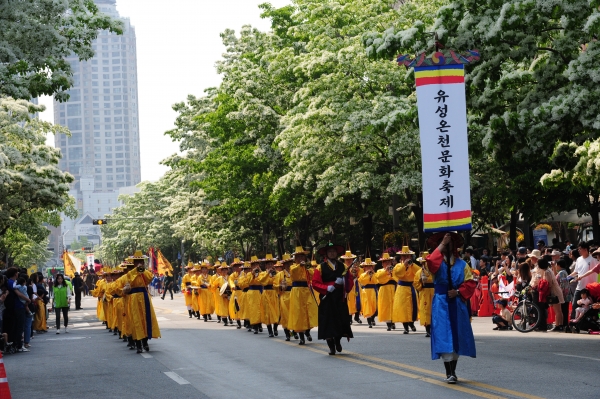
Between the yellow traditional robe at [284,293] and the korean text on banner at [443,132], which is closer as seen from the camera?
the korean text on banner at [443,132]

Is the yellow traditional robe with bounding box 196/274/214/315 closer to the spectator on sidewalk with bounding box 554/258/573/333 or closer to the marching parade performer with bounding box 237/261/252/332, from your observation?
the marching parade performer with bounding box 237/261/252/332

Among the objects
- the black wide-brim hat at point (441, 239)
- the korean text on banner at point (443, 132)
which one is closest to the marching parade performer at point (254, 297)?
the korean text on banner at point (443, 132)

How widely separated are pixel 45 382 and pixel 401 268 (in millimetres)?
9589

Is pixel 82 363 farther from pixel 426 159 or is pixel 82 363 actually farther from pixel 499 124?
pixel 499 124

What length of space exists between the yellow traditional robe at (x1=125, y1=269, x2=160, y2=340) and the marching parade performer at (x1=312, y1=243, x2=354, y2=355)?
373cm

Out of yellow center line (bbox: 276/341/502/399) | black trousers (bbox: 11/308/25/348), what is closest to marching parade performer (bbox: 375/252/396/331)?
yellow center line (bbox: 276/341/502/399)

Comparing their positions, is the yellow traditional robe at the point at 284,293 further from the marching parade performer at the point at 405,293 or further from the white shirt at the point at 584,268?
the white shirt at the point at 584,268

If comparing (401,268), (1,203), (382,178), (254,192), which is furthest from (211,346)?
(254,192)

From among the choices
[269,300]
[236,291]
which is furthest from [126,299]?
[236,291]

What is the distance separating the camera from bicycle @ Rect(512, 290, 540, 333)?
20.5 m

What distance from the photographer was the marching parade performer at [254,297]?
2277cm

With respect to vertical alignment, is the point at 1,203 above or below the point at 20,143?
below

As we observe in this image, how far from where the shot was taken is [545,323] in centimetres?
2058

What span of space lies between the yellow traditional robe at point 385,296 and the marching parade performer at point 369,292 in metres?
1.02
